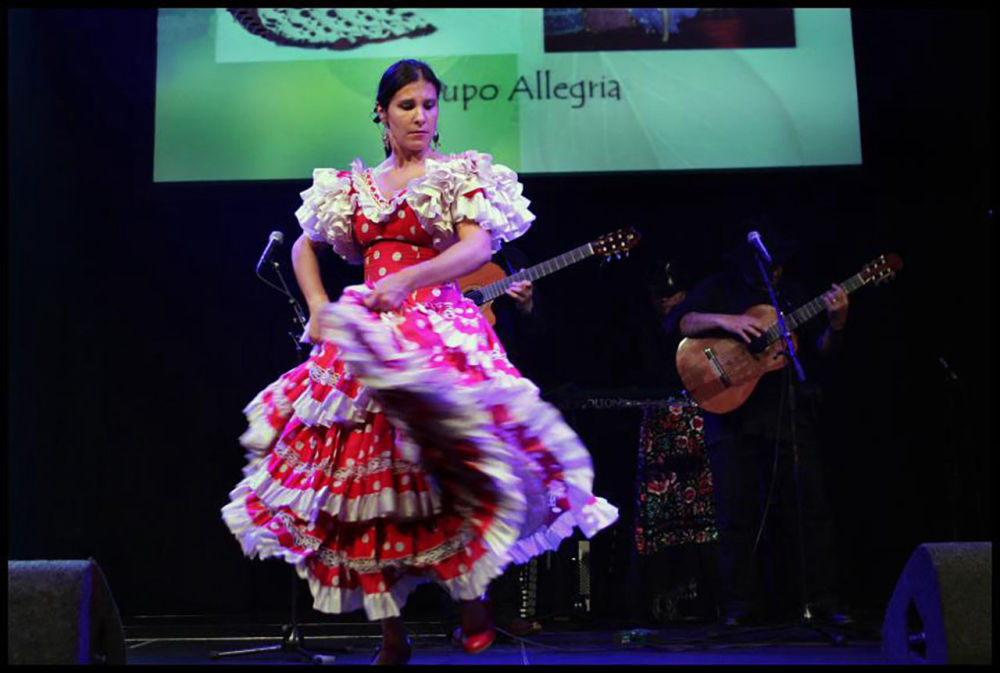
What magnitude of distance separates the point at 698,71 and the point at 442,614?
2930 millimetres

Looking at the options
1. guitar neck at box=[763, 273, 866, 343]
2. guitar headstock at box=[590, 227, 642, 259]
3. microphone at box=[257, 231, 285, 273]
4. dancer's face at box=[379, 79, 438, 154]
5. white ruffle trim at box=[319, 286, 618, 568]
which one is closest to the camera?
white ruffle trim at box=[319, 286, 618, 568]

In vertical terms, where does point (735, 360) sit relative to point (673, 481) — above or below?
above

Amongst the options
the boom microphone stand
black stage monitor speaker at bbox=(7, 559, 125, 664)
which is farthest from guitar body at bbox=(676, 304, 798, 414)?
black stage monitor speaker at bbox=(7, 559, 125, 664)

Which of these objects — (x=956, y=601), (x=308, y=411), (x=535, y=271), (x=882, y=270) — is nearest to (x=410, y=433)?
(x=308, y=411)

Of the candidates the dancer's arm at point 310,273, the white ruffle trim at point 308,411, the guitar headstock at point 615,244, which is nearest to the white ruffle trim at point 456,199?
the dancer's arm at point 310,273

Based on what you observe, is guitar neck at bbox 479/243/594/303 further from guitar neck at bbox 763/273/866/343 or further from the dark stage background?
guitar neck at bbox 763/273/866/343

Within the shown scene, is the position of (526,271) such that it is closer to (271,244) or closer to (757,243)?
(757,243)

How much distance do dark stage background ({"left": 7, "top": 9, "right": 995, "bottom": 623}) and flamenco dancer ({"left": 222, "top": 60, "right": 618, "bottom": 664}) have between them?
7.88 feet

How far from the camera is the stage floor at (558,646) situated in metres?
3.44

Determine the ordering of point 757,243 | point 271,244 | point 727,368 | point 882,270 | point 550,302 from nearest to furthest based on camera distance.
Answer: point 271,244, point 757,243, point 882,270, point 727,368, point 550,302

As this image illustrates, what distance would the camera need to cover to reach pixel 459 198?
8.96 feet

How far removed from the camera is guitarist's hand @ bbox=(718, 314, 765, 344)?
4.58 metres

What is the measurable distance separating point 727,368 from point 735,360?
5 cm

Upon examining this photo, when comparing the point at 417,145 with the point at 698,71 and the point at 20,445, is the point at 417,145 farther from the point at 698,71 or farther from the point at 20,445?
the point at 20,445
